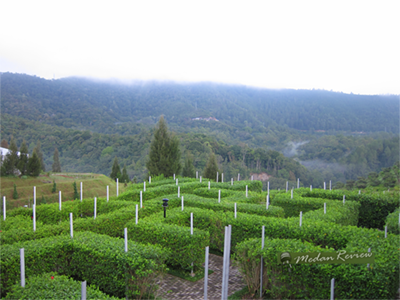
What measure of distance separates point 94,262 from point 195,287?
3002mm

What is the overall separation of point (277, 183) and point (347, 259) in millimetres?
63456

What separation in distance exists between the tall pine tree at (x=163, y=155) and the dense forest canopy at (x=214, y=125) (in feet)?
72.0

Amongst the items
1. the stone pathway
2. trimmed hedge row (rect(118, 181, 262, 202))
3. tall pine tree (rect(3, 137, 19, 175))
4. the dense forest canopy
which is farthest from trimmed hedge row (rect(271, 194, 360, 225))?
the dense forest canopy

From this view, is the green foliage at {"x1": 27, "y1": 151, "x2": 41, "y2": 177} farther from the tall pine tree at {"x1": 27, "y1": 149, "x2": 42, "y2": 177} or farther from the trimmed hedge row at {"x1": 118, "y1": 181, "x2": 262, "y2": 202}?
the trimmed hedge row at {"x1": 118, "y1": 181, "x2": 262, "y2": 202}

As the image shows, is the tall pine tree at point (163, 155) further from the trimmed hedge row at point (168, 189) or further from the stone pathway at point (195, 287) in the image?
the stone pathway at point (195, 287)

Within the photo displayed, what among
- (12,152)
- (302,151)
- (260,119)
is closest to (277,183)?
(302,151)

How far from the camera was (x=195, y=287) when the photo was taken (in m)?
8.50

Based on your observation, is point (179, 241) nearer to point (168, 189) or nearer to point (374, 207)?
point (168, 189)

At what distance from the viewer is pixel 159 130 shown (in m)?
28.8

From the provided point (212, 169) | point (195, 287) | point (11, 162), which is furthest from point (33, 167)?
point (195, 287)

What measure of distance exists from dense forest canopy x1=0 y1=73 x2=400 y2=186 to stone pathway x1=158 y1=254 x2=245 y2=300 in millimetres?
42073

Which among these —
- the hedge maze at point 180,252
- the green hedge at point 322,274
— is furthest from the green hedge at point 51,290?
the green hedge at point 322,274

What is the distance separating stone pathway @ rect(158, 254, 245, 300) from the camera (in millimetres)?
7957

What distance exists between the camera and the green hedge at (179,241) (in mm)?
8938
